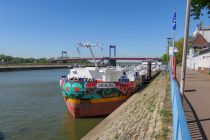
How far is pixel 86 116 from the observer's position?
17438 millimetres

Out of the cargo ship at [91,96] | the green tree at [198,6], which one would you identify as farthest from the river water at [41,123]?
the green tree at [198,6]

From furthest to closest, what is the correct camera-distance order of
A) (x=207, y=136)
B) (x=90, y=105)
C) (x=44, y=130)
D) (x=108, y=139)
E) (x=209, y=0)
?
1. (x=209, y=0)
2. (x=90, y=105)
3. (x=44, y=130)
4. (x=108, y=139)
5. (x=207, y=136)

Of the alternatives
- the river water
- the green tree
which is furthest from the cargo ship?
the green tree

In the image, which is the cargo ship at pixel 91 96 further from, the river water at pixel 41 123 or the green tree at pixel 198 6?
the green tree at pixel 198 6

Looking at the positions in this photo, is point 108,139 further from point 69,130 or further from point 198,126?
point 69,130

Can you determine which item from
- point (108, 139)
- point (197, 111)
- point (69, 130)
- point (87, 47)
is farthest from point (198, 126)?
point (87, 47)

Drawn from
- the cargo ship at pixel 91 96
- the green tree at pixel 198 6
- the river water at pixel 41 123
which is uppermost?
the green tree at pixel 198 6

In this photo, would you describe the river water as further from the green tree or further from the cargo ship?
the green tree

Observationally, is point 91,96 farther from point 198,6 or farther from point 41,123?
point 198,6

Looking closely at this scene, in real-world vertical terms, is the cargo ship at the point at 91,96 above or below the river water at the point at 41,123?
above

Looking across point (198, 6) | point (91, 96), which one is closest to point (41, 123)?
point (91, 96)

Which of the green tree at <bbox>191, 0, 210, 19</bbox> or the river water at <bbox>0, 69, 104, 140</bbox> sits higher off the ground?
the green tree at <bbox>191, 0, 210, 19</bbox>

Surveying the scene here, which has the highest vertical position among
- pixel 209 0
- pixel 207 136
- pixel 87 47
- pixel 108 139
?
pixel 209 0

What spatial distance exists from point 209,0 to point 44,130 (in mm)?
17187
